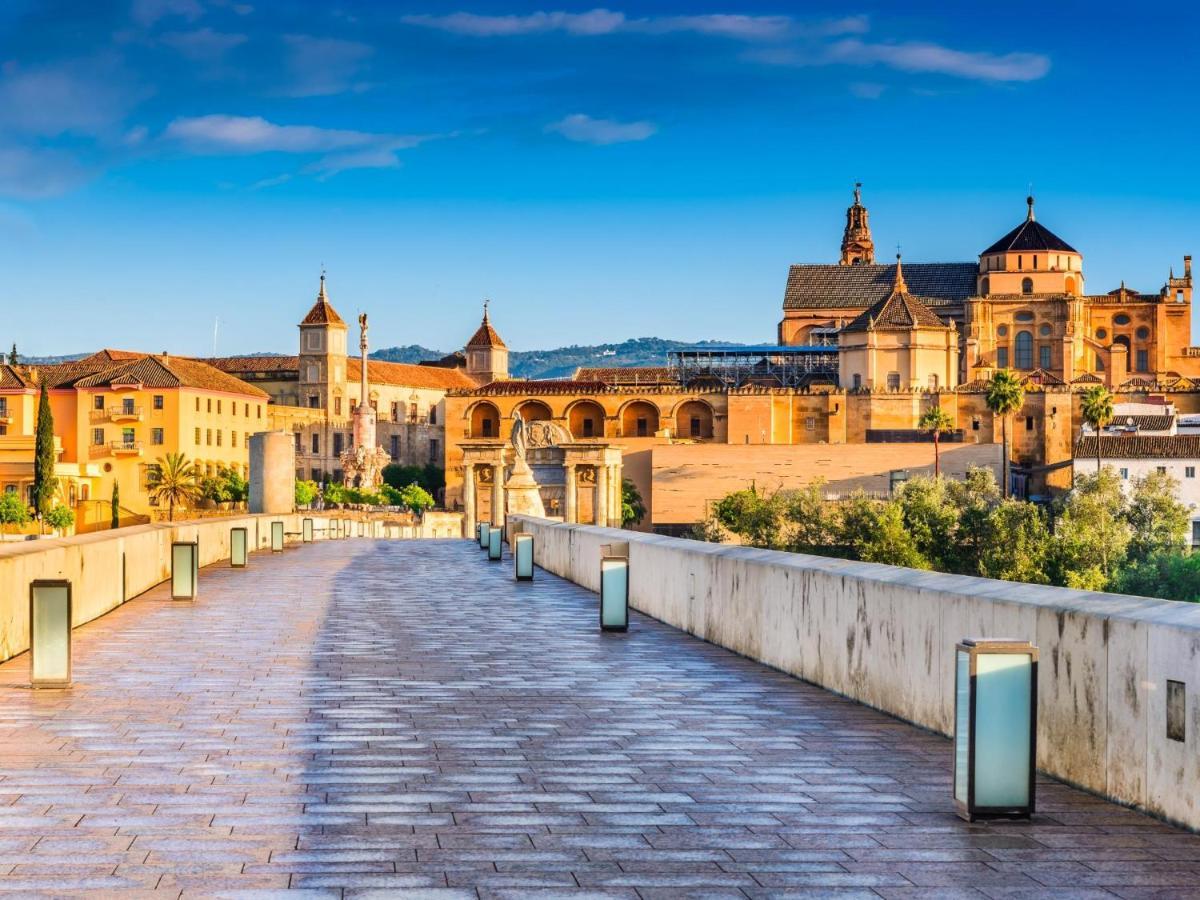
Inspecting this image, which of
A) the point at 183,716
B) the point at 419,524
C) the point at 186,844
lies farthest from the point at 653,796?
the point at 419,524

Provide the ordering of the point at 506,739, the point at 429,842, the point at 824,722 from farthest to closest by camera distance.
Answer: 1. the point at 824,722
2. the point at 506,739
3. the point at 429,842

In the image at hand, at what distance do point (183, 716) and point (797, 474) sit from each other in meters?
91.7

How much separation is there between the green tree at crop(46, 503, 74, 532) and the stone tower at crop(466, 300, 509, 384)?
233ft

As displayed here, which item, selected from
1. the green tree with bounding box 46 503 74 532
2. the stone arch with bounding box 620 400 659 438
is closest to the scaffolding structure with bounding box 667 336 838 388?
the stone arch with bounding box 620 400 659 438

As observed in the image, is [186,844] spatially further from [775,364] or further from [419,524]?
[775,364]

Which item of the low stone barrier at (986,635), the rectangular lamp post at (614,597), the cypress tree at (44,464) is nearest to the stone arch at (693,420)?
the cypress tree at (44,464)

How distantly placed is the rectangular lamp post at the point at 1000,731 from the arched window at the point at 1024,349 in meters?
116

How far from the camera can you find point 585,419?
11919cm

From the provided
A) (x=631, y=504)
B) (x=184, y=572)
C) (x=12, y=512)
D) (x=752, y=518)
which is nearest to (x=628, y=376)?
(x=631, y=504)

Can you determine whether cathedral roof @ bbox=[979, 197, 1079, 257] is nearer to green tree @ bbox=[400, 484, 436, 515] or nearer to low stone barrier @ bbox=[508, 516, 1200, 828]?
green tree @ bbox=[400, 484, 436, 515]

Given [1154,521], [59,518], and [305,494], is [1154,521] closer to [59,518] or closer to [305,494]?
[305,494]

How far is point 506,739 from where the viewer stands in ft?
25.6

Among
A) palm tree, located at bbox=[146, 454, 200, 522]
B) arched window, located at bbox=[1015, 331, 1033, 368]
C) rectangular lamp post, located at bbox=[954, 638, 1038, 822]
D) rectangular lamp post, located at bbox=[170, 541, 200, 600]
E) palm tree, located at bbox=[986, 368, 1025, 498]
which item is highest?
arched window, located at bbox=[1015, 331, 1033, 368]

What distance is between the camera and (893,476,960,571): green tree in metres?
76.2
